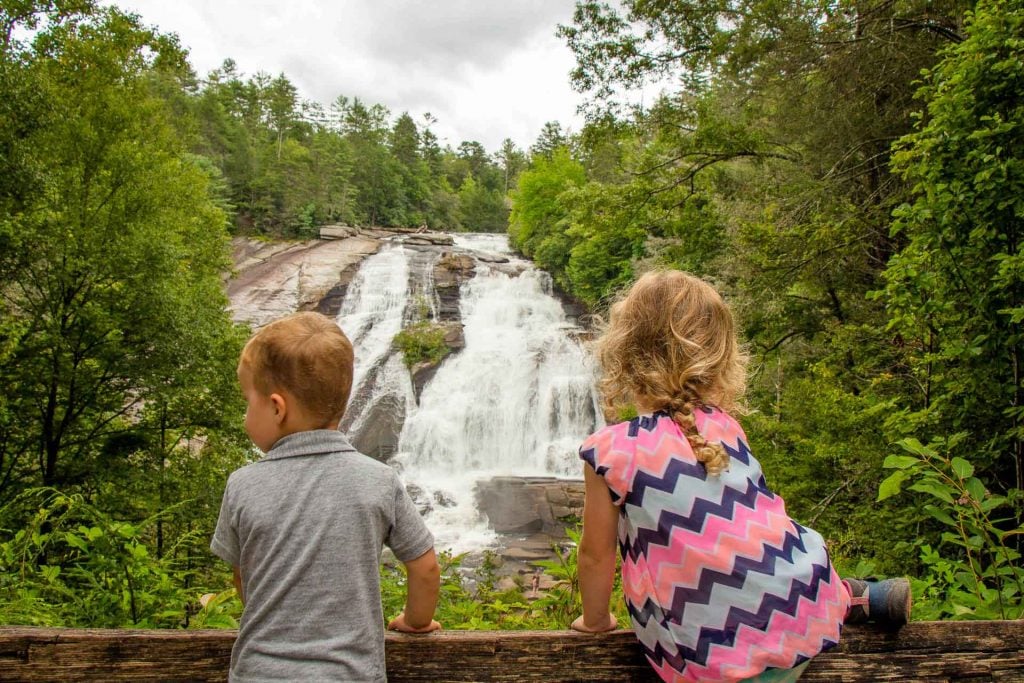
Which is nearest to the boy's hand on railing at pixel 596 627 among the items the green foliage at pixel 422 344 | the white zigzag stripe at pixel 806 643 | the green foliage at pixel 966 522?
the white zigzag stripe at pixel 806 643

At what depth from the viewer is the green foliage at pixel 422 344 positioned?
20688 mm

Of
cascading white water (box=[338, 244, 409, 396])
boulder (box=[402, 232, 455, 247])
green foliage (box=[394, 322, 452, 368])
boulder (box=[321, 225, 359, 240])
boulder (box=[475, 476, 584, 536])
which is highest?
boulder (box=[321, 225, 359, 240])

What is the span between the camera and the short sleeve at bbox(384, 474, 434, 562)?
4.92 feet

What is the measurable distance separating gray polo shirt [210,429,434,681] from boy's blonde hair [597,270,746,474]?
636 millimetres

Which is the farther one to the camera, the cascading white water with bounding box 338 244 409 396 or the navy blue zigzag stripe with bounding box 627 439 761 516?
the cascading white water with bounding box 338 244 409 396

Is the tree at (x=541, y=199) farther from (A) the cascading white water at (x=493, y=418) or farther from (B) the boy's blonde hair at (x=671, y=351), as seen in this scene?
(B) the boy's blonde hair at (x=671, y=351)

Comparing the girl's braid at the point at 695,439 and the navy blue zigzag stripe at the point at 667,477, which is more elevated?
the girl's braid at the point at 695,439

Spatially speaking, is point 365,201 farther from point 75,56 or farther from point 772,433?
point 772,433

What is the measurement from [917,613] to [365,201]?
46558 mm

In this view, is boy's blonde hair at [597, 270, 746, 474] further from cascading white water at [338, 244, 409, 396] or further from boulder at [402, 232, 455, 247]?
boulder at [402, 232, 455, 247]

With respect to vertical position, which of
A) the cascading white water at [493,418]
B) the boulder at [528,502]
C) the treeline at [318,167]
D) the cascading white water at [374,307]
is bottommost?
the boulder at [528,502]

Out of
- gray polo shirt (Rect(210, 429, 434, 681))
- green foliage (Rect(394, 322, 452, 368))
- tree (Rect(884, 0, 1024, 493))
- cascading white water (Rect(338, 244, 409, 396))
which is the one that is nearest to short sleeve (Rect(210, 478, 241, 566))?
gray polo shirt (Rect(210, 429, 434, 681))

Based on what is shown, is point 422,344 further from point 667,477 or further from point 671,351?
point 667,477

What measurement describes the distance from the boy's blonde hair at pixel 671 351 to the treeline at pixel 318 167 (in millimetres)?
29958
